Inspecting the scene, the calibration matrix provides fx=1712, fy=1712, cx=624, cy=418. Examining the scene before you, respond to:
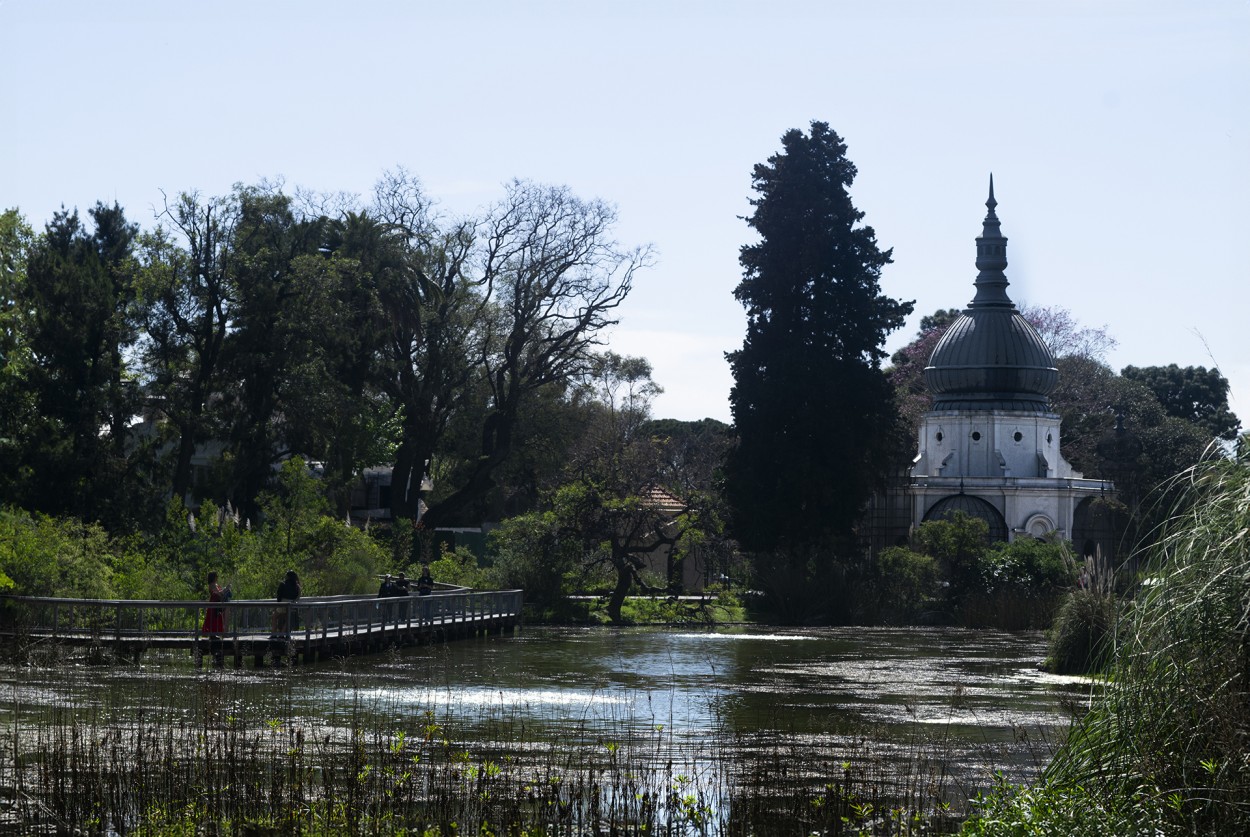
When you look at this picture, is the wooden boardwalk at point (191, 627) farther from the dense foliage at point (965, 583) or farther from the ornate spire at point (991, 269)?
the ornate spire at point (991, 269)

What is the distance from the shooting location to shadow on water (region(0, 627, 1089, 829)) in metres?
18.5

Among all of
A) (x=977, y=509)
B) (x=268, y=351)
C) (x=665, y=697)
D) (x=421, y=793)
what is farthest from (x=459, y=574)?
(x=421, y=793)

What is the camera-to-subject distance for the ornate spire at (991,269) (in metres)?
71.2

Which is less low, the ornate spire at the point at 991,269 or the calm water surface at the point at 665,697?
the ornate spire at the point at 991,269

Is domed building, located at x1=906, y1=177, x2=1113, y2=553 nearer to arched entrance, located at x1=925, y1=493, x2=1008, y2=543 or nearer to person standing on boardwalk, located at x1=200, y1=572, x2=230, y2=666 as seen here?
arched entrance, located at x1=925, y1=493, x2=1008, y2=543

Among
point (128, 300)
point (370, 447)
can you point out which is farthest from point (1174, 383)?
point (128, 300)

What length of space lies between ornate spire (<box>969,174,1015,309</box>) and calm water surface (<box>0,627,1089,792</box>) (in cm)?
3312

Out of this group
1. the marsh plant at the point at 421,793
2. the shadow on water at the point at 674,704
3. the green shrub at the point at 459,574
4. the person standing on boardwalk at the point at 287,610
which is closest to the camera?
the marsh plant at the point at 421,793

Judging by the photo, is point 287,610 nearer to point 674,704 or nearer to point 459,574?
point 674,704

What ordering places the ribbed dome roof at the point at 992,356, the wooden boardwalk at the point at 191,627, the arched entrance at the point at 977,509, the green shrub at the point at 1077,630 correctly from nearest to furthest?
the wooden boardwalk at the point at 191,627 → the green shrub at the point at 1077,630 → the arched entrance at the point at 977,509 → the ribbed dome roof at the point at 992,356

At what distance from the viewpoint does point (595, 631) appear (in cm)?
4622

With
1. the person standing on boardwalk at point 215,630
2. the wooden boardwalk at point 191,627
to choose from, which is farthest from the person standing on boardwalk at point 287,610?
the person standing on boardwalk at point 215,630

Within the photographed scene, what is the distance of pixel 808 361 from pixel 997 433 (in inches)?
751

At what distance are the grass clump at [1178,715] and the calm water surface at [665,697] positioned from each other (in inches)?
153
